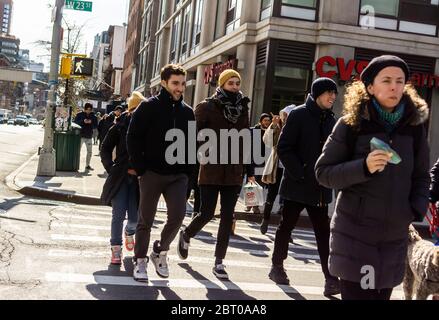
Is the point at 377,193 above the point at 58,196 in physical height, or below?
above

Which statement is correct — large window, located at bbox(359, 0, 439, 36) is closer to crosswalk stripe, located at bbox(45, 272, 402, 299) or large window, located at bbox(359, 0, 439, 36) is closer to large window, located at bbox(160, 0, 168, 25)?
crosswalk stripe, located at bbox(45, 272, 402, 299)

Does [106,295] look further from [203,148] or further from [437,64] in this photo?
[437,64]

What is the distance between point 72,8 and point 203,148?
9.70m

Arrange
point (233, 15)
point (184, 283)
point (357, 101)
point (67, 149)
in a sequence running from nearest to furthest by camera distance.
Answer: point (357, 101), point (184, 283), point (67, 149), point (233, 15)

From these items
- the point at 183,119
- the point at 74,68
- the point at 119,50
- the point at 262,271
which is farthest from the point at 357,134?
the point at 119,50

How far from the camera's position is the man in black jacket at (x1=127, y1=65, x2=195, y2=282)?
17.7 ft

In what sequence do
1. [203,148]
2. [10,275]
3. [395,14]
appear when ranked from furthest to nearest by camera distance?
[395,14]
[203,148]
[10,275]

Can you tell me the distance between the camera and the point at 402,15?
63.4ft

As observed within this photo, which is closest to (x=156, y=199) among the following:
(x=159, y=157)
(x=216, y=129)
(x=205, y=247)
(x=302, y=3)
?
(x=159, y=157)

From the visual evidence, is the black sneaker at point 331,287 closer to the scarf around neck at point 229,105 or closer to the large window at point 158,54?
the scarf around neck at point 229,105

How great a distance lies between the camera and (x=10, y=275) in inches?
210

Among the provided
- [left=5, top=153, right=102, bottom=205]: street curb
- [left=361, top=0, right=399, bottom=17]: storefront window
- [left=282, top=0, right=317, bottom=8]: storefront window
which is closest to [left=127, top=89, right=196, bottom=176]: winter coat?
[left=5, top=153, right=102, bottom=205]: street curb

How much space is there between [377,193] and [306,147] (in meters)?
2.56

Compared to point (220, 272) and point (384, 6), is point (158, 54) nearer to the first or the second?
point (384, 6)
